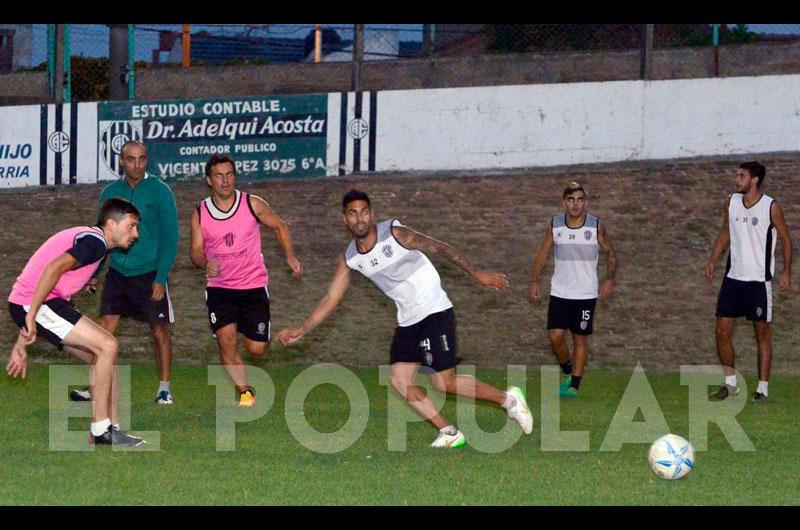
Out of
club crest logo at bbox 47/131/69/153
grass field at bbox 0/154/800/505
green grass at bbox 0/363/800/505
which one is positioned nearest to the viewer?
green grass at bbox 0/363/800/505

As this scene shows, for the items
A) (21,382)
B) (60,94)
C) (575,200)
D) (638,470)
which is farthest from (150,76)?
(638,470)

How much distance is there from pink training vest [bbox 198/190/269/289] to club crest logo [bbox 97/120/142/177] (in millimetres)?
6092

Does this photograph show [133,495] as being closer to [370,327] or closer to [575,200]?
[575,200]

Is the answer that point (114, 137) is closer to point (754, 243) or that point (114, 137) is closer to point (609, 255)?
point (609, 255)

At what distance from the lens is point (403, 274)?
8.89 metres

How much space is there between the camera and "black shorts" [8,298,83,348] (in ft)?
27.3

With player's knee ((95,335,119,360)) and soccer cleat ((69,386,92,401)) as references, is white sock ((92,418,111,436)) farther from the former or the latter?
soccer cleat ((69,386,92,401))

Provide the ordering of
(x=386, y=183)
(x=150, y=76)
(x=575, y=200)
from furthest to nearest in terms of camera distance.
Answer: (x=150, y=76), (x=386, y=183), (x=575, y=200)

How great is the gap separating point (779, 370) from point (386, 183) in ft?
17.8

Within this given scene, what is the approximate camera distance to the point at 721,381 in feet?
44.1

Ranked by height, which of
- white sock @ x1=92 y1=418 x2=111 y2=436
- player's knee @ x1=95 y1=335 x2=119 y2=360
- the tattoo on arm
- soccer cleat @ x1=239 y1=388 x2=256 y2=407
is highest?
the tattoo on arm

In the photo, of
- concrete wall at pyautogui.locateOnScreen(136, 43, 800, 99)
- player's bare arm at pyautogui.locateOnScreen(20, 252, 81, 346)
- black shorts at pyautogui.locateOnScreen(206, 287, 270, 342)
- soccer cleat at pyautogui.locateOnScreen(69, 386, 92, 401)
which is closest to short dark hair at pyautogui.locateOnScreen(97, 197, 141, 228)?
player's bare arm at pyautogui.locateOnScreen(20, 252, 81, 346)

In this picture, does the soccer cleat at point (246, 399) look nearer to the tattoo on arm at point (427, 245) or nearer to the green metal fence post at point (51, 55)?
the tattoo on arm at point (427, 245)

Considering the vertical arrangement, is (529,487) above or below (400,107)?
below
